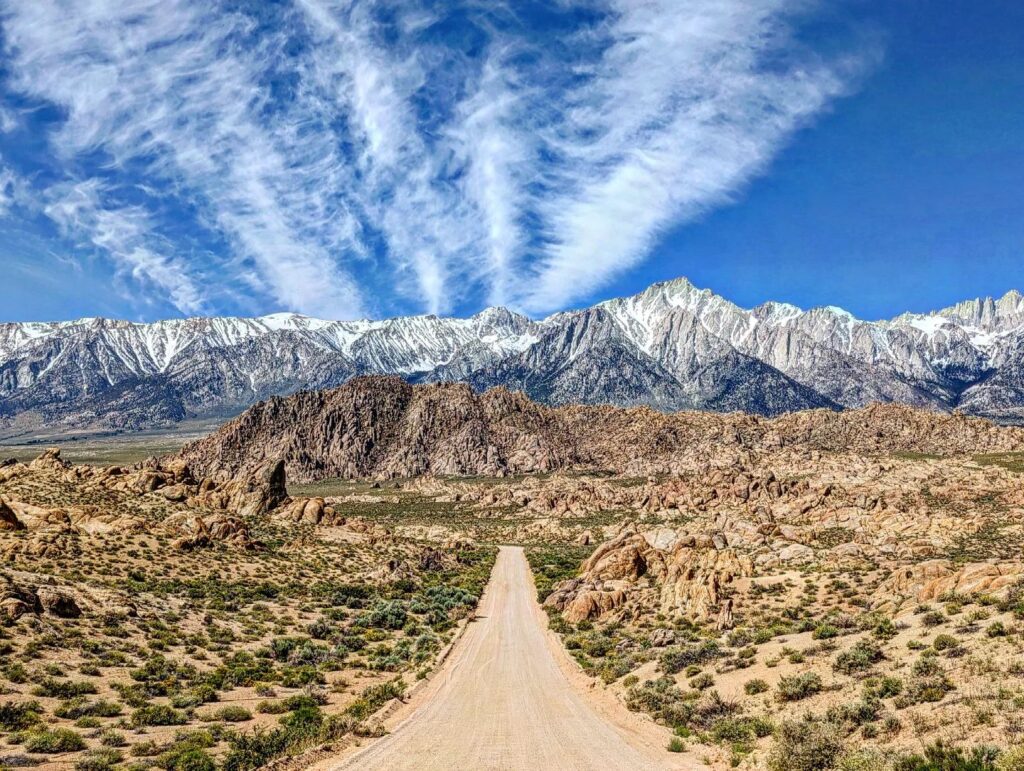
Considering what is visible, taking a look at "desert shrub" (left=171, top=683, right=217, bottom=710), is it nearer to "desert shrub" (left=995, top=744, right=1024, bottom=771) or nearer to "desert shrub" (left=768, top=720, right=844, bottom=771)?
"desert shrub" (left=768, top=720, right=844, bottom=771)

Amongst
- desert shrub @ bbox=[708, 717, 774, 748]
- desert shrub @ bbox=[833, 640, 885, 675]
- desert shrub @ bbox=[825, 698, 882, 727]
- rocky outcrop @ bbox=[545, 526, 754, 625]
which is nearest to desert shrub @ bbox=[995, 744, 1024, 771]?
desert shrub @ bbox=[825, 698, 882, 727]

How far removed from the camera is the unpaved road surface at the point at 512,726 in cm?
1683

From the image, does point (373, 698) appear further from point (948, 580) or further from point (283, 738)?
point (948, 580)

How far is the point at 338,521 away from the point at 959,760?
67.8m

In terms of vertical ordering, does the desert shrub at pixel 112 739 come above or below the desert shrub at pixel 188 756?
above

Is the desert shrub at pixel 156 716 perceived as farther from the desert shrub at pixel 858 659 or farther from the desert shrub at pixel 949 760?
the desert shrub at pixel 858 659

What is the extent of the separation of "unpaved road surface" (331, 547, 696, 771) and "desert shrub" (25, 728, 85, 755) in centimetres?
731

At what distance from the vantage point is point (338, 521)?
71438mm

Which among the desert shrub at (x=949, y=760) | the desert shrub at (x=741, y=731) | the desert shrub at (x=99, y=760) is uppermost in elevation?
the desert shrub at (x=99, y=760)

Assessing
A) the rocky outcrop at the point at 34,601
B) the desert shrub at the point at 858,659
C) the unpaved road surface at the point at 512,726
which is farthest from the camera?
the rocky outcrop at the point at 34,601

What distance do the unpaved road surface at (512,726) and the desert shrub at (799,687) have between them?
175 inches

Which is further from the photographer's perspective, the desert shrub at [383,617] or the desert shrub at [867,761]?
the desert shrub at [383,617]

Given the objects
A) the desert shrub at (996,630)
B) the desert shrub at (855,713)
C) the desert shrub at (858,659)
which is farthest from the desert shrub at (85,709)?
the desert shrub at (996,630)

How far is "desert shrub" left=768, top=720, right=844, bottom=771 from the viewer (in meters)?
14.0
